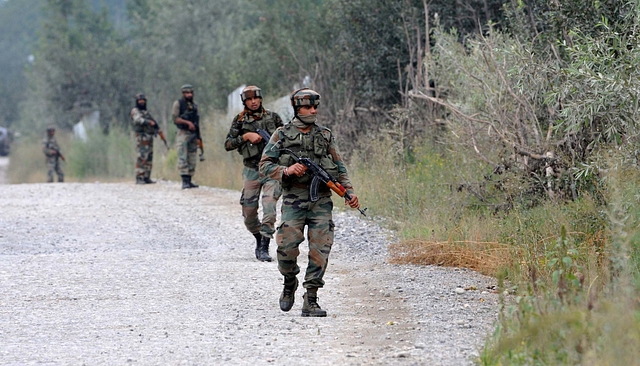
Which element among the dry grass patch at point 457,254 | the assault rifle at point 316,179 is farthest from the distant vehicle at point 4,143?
the assault rifle at point 316,179

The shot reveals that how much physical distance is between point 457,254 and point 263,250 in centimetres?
208

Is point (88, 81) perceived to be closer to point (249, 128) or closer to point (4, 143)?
point (4, 143)

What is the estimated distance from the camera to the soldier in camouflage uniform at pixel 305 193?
7.26 m

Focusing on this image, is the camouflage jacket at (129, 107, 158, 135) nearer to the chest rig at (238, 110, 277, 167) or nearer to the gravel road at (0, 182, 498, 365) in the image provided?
the gravel road at (0, 182, 498, 365)

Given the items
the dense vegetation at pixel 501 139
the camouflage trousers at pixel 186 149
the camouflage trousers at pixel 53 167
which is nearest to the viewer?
the dense vegetation at pixel 501 139

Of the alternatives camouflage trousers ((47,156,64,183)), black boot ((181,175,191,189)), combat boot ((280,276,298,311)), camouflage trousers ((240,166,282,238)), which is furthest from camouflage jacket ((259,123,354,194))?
camouflage trousers ((47,156,64,183))

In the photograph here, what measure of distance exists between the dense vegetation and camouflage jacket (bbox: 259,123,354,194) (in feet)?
4.90

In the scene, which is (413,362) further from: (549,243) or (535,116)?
(535,116)

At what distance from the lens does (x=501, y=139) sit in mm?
10797

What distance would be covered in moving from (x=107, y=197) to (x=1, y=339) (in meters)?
10.9

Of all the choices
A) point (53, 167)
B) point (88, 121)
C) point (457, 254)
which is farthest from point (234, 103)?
point (88, 121)

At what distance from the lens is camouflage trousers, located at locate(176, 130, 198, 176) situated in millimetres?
18125

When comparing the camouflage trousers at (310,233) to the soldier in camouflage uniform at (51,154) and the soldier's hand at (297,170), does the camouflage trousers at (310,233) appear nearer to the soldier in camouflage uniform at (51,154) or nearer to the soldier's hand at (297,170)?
the soldier's hand at (297,170)

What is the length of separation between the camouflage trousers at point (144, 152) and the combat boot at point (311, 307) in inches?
523
